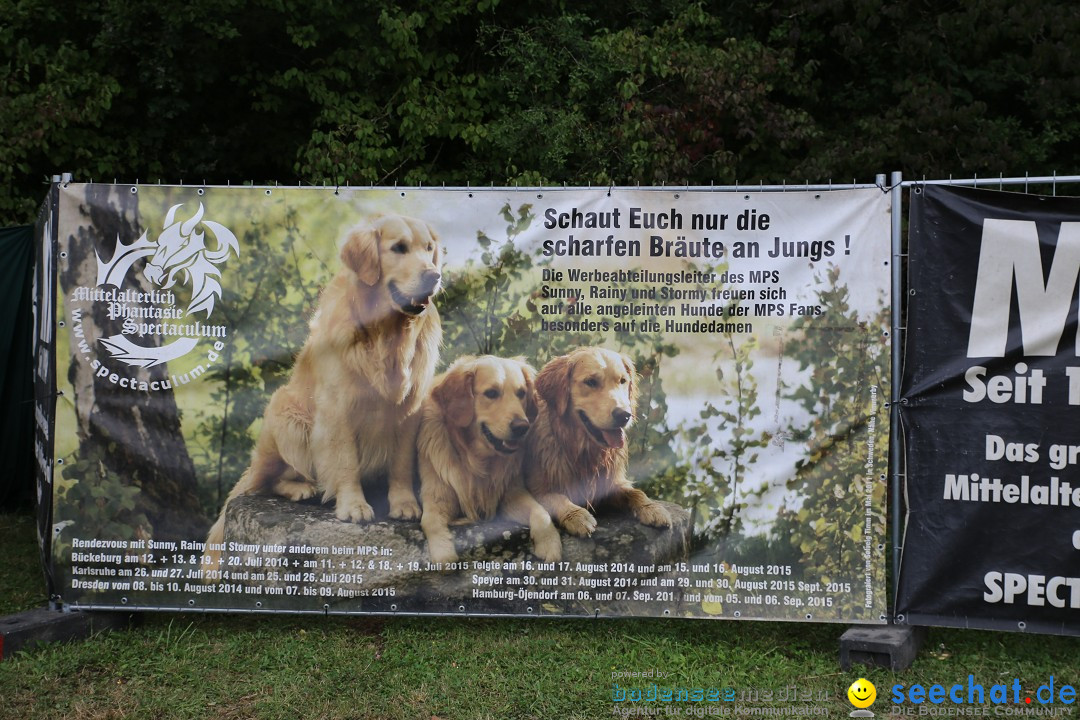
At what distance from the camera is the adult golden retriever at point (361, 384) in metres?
4.29

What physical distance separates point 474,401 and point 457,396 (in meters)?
0.08

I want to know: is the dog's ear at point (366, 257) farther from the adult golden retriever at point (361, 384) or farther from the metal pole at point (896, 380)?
the metal pole at point (896, 380)

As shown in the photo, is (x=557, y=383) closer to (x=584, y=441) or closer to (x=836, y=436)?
(x=584, y=441)

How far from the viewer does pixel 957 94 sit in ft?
32.0

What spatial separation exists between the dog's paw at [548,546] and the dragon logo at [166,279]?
1.74m

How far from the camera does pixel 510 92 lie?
9.23m

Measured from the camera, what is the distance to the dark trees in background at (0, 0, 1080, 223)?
8.98m

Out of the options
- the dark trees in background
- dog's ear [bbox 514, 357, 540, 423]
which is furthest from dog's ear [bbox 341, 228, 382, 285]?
the dark trees in background

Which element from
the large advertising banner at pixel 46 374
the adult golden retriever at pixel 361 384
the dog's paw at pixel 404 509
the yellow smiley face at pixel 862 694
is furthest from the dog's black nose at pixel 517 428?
the large advertising banner at pixel 46 374

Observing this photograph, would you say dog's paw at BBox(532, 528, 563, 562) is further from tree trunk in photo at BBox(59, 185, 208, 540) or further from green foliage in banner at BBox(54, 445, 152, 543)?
green foliage in banner at BBox(54, 445, 152, 543)

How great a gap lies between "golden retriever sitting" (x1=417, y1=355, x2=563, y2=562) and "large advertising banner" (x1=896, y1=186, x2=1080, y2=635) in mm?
1624

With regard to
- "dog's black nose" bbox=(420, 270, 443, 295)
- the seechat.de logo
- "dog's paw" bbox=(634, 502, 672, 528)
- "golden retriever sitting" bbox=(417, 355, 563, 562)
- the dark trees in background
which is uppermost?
the dark trees in background

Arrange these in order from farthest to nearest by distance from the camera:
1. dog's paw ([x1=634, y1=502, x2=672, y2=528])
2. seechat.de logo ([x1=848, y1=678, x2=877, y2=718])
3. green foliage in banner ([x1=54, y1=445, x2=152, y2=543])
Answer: green foliage in banner ([x1=54, y1=445, x2=152, y2=543])
dog's paw ([x1=634, y1=502, x2=672, y2=528])
seechat.de logo ([x1=848, y1=678, x2=877, y2=718])

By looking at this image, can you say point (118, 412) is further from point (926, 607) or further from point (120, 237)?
A: point (926, 607)
